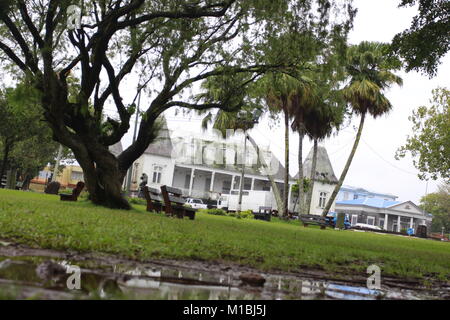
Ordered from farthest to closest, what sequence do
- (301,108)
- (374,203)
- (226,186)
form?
(374,203)
(226,186)
(301,108)

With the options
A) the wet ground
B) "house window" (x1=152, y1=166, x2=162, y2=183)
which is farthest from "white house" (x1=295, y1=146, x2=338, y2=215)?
the wet ground

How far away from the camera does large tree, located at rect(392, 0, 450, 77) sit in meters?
10.1

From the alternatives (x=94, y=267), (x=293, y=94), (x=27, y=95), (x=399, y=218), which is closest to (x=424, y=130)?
(x=293, y=94)

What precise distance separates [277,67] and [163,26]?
12.8ft

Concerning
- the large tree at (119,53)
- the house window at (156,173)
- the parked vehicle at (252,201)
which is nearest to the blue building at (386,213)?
the parked vehicle at (252,201)

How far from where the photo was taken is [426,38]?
10391mm

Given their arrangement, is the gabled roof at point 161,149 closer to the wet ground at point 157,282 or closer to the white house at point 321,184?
the white house at point 321,184

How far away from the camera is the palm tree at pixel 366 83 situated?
112ft

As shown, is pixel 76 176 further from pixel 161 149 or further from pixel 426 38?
pixel 426 38

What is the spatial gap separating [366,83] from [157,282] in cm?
3332

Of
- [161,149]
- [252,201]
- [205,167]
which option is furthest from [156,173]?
[252,201]

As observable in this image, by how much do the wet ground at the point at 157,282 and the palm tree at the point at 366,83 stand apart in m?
30.6

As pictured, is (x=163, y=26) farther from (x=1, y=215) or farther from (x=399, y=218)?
(x=399, y=218)

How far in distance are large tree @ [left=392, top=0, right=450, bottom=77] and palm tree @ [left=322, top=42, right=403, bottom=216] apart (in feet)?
77.4
